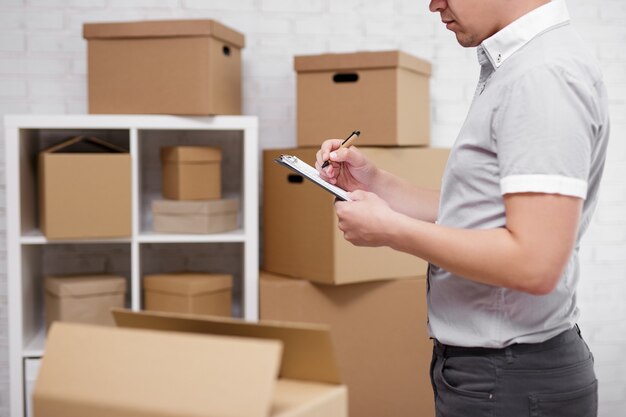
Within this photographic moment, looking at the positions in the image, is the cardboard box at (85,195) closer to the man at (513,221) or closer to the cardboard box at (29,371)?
the cardboard box at (29,371)

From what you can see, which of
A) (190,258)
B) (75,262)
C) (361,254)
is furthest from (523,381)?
(75,262)

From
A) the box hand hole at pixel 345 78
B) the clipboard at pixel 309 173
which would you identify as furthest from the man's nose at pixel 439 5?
the box hand hole at pixel 345 78

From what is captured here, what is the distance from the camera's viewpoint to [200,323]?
0.97 meters

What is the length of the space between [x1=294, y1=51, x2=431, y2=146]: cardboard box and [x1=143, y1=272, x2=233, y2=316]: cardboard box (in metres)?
0.58

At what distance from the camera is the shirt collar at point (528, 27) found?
1.23 metres

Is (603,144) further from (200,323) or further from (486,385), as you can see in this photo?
(200,323)

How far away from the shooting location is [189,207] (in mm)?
2645

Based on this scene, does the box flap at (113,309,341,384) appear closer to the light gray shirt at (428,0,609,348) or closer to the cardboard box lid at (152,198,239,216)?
the light gray shirt at (428,0,609,348)

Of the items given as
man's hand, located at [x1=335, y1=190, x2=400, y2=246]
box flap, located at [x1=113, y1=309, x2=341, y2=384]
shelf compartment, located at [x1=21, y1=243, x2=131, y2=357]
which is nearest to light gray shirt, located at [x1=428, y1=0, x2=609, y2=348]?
man's hand, located at [x1=335, y1=190, x2=400, y2=246]

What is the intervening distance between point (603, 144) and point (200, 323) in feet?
2.33

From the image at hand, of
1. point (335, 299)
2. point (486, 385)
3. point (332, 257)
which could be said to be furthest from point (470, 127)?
point (335, 299)

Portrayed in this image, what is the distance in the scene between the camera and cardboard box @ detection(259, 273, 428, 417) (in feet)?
8.66

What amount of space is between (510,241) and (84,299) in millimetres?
1862

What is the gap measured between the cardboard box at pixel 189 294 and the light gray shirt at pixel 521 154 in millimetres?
1397
